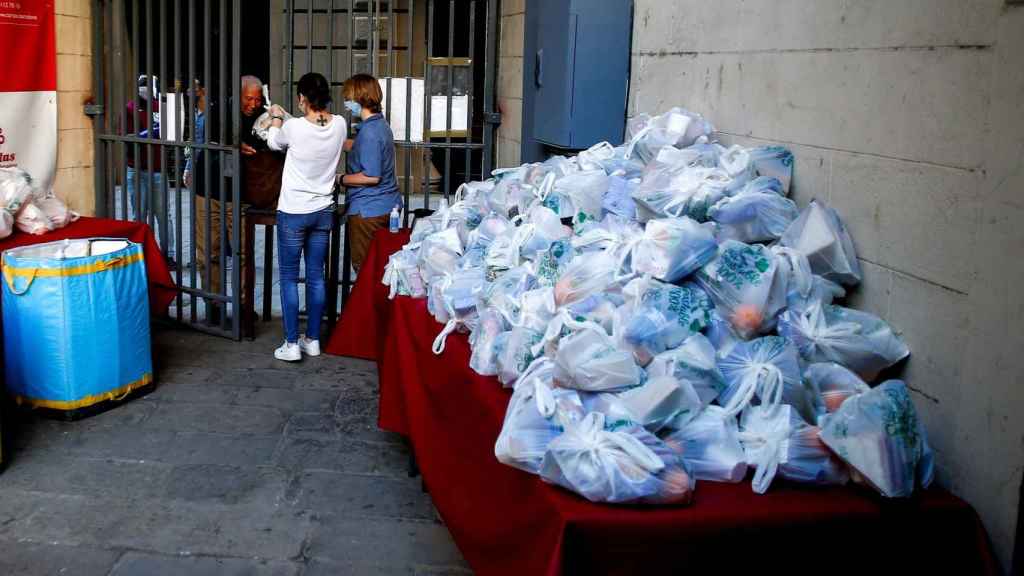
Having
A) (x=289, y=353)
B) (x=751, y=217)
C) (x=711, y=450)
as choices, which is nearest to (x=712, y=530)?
(x=711, y=450)

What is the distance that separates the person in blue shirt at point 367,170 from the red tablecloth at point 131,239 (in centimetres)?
122

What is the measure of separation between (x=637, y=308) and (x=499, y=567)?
32.9 inches

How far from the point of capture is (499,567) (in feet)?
9.54

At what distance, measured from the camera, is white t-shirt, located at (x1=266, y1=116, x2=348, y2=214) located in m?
6.28

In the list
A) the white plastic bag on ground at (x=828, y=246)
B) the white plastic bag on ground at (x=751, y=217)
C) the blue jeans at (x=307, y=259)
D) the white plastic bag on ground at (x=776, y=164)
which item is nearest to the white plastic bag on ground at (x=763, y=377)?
the white plastic bag on ground at (x=828, y=246)

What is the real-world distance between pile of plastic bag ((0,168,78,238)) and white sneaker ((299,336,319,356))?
161cm

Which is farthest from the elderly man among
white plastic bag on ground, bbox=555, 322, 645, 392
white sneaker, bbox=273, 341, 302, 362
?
white plastic bag on ground, bbox=555, 322, 645, 392

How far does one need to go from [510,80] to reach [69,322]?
3.39 metres

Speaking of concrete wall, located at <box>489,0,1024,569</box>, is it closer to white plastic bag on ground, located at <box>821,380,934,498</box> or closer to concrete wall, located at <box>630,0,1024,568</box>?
concrete wall, located at <box>630,0,1024,568</box>

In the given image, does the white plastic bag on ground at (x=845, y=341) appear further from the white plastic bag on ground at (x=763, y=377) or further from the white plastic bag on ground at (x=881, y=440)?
the white plastic bag on ground at (x=881, y=440)

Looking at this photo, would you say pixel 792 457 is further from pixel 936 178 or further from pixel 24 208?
pixel 24 208

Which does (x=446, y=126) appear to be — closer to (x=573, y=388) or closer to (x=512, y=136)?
(x=512, y=136)

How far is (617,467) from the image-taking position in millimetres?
2430

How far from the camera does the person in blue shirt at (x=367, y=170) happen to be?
6562mm
